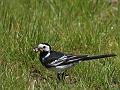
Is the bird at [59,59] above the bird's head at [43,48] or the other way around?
the other way around

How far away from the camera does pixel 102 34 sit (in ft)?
24.7

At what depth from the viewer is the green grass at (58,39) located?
20.0 ft

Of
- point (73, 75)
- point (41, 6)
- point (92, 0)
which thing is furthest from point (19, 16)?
point (73, 75)

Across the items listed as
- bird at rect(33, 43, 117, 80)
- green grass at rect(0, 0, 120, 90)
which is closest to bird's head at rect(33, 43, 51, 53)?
bird at rect(33, 43, 117, 80)

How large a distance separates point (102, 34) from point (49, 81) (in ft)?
5.21

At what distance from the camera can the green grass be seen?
6094 millimetres

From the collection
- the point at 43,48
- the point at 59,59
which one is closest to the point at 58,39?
the point at 43,48

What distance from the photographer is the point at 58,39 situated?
7316 millimetres

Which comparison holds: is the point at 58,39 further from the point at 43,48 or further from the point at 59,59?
the point at 59,59

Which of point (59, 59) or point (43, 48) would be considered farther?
point (43, 48)

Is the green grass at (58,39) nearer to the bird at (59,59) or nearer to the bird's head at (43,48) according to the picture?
the bird at (59,59)

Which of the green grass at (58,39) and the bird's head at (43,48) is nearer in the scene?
the green grass at (58,39)

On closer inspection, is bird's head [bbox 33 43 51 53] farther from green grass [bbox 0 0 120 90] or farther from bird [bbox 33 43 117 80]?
green grass [bbox 0 0 120 90]

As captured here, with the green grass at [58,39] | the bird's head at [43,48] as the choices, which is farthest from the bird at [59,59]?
the green grass at [58,39]
